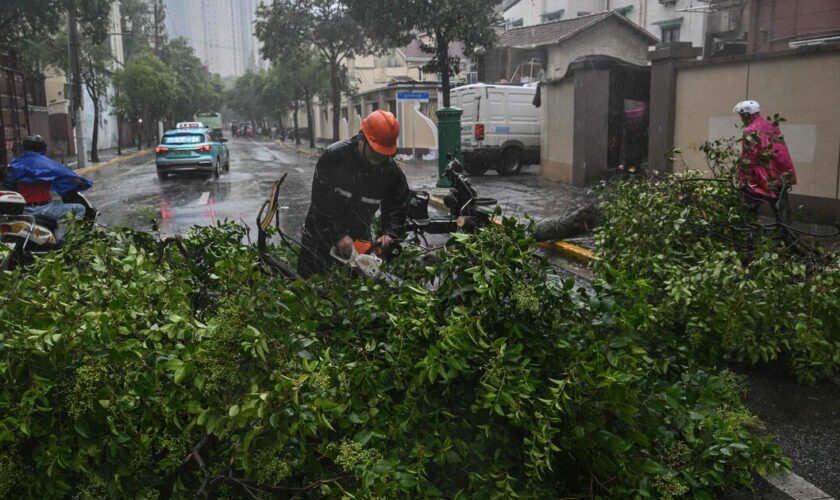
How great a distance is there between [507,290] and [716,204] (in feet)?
11.0

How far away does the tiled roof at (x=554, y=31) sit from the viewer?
103 feet

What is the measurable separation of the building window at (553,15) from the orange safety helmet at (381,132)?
35.7 meters

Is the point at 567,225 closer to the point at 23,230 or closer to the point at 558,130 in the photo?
the point at 23,230

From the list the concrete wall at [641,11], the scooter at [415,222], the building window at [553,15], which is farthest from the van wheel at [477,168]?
the building window at [553,15]

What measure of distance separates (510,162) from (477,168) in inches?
41.5

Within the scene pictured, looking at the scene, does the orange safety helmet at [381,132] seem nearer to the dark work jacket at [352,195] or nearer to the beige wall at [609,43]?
the dark work jacket at [352,195]

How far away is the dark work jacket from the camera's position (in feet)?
15.1

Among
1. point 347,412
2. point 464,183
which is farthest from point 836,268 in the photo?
point 347,412

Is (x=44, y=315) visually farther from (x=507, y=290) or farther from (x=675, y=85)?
(x=675, y=85)

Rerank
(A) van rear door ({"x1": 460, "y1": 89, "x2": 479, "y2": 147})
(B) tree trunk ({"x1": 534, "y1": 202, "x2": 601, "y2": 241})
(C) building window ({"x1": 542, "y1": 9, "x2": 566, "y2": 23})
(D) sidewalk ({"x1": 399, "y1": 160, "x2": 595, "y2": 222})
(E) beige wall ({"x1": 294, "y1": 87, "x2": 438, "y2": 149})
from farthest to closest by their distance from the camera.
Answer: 1. (C) building window ({"x1": 542, "y1": 9, "x2": 566, "y2": 23})
2. (E) beige wall ({"x1": 294, "y1": 87, "x2": 438, "y2": 149})
3. (A) van rear door ({"x1": 460, "y1": 89, "x2": 479, "y2": 147})
4. (D) sidewalk ({"x1": 399, "y1": 160, "x2": 595, "y2": 222})
5. (B) tree trunk ({"x1": 534, "y1": 202, "x2": 601, "y2": 241})

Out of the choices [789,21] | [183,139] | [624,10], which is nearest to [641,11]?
[624,10]

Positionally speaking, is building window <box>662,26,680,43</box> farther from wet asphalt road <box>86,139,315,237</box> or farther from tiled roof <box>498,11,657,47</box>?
wet asphalt road <box>86,139,315,237</box>

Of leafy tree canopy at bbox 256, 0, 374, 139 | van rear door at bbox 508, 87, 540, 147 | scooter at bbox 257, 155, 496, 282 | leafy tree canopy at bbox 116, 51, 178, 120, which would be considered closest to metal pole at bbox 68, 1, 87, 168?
leafy tree canopy at bbox 116, 51, 178, 120

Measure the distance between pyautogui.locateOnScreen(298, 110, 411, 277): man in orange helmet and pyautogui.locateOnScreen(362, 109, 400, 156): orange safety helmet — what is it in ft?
0.12
